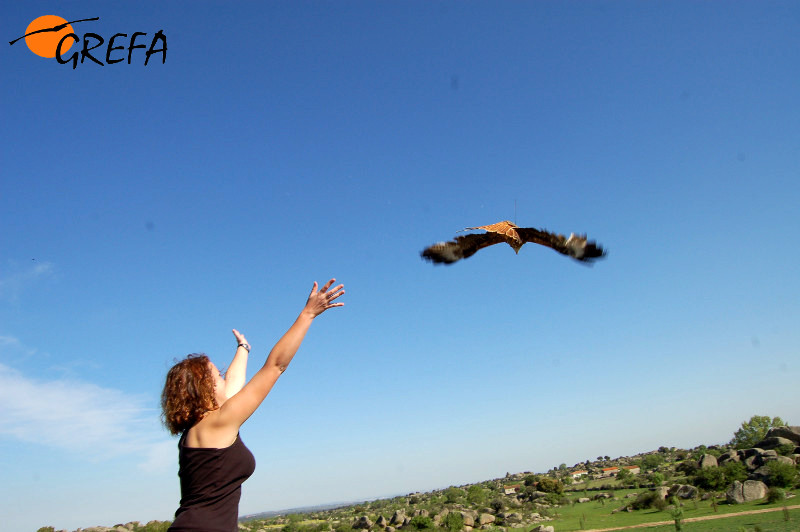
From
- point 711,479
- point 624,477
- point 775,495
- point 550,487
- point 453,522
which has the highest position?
point 711,479

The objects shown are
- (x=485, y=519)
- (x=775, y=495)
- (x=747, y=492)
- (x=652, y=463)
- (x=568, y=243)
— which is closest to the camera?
(x=568, y=243)

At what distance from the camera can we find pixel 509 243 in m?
9.24

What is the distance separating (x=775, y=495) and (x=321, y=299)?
56495 millimetres

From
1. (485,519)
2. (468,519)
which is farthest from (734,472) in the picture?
(468,519)

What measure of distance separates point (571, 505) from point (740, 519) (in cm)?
3347

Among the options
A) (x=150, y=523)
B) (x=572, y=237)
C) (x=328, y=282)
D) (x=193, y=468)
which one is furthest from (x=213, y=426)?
(x=150, y=523)

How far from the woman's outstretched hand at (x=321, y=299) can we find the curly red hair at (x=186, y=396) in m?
0.62

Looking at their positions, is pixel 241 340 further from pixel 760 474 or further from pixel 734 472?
pixel 734 472

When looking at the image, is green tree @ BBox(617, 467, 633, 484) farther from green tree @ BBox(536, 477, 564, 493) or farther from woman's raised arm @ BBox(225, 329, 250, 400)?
woman's raised arm @ BBox(225, 329, 250, 400)

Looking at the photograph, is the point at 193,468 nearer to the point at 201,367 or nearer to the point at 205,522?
the point at 205,522

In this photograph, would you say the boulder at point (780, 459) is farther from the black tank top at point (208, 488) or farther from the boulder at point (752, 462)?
the black tank top at point (208, 488)

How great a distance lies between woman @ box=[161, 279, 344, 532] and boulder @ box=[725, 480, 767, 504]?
192ft

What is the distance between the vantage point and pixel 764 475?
50.2 metres

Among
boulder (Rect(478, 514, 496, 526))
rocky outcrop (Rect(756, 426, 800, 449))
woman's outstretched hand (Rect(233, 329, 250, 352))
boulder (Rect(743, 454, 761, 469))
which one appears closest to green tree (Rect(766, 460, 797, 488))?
boulder (Rect(743, 454, 761, 469))
